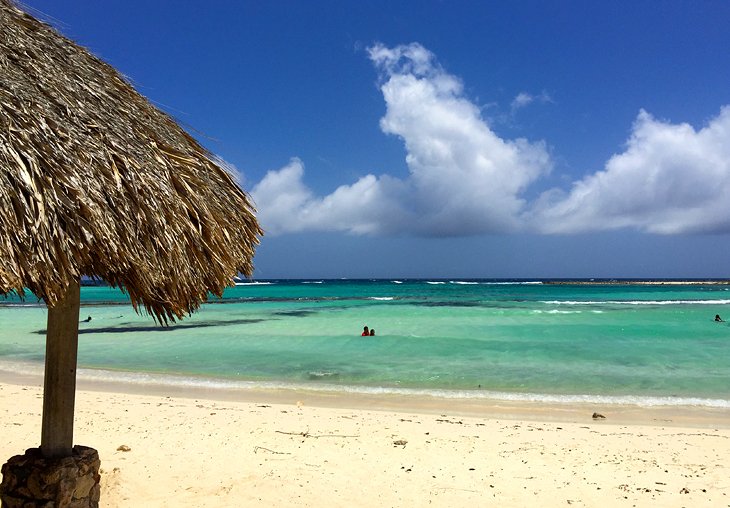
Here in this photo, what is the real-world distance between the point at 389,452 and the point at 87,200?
4.31 metres

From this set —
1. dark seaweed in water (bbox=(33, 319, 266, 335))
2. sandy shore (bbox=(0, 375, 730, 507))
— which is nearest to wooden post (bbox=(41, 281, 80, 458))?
sandy shore (bbox=(0, 375, 730, 507))

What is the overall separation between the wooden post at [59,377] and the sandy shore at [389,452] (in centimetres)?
144

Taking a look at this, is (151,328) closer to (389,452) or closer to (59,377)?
(389,452)

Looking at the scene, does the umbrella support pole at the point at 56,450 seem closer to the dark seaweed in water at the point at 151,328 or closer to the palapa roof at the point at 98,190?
the palapa roof at the point at 98,190

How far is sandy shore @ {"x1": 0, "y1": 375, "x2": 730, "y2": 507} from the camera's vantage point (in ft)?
15.8

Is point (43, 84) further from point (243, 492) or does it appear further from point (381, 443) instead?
point (381, 443)

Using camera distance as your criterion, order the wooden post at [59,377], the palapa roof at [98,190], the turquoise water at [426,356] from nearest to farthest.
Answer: the palapa roof at [98,190] < the wooden post at [59,377] < the turquoise water at [426,356]

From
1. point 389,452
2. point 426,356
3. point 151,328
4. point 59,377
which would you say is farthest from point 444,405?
point 151,328

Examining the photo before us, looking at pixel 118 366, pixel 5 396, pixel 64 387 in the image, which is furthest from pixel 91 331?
pixel 64 387

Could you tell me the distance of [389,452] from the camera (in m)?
5.93

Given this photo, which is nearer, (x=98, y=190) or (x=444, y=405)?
(x=98, y=190)

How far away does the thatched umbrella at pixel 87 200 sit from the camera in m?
2.48

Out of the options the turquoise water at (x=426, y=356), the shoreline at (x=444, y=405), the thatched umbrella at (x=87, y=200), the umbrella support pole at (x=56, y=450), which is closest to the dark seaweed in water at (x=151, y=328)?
the turquoise water at (x=426, y=356)

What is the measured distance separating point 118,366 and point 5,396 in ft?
12.9
